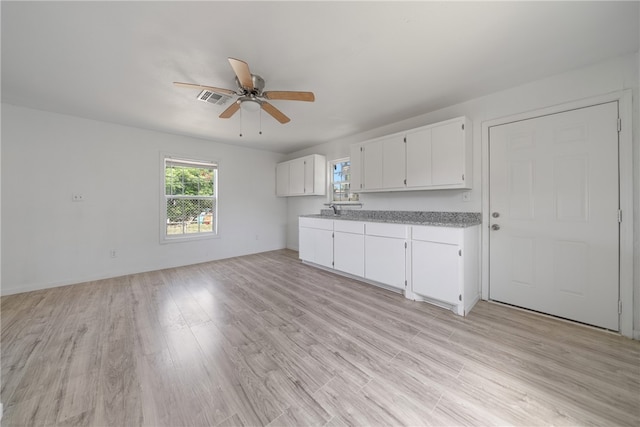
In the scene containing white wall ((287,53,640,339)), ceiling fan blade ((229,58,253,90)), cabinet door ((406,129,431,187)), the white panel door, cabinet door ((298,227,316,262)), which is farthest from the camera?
cabinet door ((298,227,316,262))

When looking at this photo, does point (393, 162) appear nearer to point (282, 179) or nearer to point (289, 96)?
point (289, 96)

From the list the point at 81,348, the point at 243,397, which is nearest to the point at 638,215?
the point at 243,397

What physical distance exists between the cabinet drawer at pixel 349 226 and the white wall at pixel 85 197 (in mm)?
2631

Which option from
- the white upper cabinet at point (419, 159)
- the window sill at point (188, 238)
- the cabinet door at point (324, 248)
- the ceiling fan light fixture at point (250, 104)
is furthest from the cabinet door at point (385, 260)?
the window sill at point (188, 238)

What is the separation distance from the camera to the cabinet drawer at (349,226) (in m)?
3.26

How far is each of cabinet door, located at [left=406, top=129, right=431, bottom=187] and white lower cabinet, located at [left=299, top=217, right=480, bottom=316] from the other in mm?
722

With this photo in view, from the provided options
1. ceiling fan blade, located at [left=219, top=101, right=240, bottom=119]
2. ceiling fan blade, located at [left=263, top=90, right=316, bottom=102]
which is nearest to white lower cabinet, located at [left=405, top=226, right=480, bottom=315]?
ceiling fan blade, located at [left=263, top=90, right=316, bottom=102]

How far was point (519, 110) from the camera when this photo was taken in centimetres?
242

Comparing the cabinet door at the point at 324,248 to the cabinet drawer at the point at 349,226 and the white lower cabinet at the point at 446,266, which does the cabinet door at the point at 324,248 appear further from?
the white lower cabinet at the point at 446,266

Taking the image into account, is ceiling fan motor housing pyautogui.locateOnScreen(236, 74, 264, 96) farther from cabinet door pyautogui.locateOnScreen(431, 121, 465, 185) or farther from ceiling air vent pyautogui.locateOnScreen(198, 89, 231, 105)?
cabinet door pyautogui.locateOnScreen(431, 121, 465, 185)

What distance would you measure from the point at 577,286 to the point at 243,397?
10.2 feet

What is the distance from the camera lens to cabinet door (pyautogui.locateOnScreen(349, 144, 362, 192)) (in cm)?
369

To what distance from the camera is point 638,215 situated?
1.87 m

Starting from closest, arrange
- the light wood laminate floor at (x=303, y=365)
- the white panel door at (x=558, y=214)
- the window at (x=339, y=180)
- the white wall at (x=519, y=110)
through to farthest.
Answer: the light wood laminate floor at (x=303, y=365)
the white wall at (x=519, y=110)
the white panel door at (x=558, y=214)
the window at (x=339, y=180)
